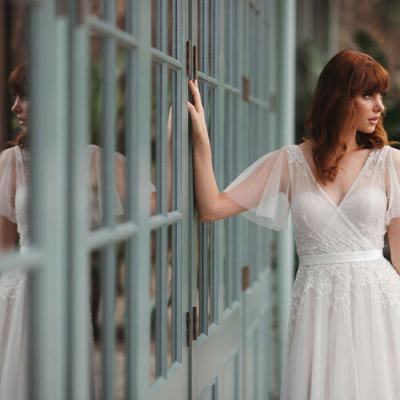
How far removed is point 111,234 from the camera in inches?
66.5

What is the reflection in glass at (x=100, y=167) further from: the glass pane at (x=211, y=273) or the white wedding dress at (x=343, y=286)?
the glass pane at (x=211, y=273)

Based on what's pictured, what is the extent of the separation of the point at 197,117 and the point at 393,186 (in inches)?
25.0

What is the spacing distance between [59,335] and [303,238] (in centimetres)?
134

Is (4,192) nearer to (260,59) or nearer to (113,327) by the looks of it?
(113,327)

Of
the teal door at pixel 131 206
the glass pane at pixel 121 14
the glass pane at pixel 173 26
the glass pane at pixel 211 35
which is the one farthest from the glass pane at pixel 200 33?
the glass pane at pixel 121 14

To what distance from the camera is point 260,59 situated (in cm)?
390

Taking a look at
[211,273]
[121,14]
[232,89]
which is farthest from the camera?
[232,89]

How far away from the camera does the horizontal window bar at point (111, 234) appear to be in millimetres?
1594

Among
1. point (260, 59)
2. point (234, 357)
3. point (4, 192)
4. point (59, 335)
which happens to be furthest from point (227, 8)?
point (59, 335)

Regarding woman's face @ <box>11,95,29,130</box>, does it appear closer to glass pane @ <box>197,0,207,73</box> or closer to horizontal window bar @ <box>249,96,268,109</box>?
glass pane @ <box>197,0,207,73</box>

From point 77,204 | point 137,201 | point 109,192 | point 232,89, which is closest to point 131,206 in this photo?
point 137,201

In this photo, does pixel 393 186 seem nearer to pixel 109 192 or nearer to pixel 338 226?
pixel 338 226

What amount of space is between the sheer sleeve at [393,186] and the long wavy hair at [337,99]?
0.49 ft

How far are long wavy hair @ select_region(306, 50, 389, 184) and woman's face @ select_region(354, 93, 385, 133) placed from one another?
0.01 m
